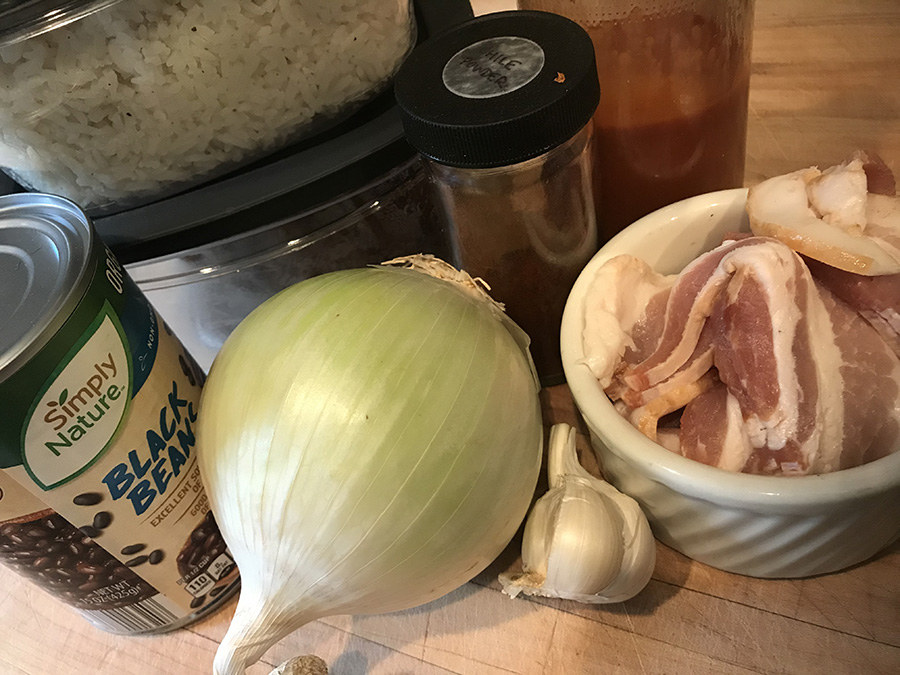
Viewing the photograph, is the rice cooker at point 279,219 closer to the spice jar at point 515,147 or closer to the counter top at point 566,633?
the spice jar at point 515,147

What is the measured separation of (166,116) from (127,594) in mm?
415

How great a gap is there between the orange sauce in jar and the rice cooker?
193 millimetres

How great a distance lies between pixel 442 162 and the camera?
575mm

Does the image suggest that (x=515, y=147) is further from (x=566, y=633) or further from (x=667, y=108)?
(x=566, y=633)

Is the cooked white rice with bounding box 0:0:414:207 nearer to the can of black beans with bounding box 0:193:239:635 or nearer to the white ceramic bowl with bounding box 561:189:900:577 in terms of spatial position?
the can of black beans with bounding box 0:193:239:635

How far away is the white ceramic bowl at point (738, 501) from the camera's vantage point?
47cm

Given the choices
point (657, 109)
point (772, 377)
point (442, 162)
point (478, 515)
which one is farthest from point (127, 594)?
point (657, 109)

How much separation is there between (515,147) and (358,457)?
27 centimetres

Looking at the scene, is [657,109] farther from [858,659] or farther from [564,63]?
[858,659]

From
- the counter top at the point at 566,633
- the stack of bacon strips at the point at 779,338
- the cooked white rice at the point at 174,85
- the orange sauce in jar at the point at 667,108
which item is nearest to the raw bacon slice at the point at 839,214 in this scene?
the stack of bacon strips at the point at 779,338

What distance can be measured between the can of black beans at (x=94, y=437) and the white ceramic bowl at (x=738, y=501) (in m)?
0.34

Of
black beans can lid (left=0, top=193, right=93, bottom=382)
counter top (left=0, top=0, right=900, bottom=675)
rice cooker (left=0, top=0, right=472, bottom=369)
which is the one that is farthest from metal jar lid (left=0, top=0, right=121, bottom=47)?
counter top (left=0, top=0, right=900, bottom=675)

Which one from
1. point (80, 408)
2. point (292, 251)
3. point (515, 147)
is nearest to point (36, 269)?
point (80, 408)

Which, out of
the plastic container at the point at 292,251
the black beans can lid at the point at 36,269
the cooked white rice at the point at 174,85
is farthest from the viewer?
the plastic container at the point at 292,251
